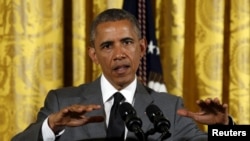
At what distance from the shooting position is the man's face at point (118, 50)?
1641 millimetres

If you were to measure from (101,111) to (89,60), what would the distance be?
63 cm

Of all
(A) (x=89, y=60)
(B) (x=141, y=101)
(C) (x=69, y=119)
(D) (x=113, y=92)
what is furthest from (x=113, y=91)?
(A) (x=89, y=60)

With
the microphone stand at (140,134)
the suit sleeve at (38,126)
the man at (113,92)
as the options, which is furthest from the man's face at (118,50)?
the microphone stand at (140,134)

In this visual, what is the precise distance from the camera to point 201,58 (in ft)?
7.63

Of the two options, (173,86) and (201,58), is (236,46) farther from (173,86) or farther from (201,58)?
(173,86)

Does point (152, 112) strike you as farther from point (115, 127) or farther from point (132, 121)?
point (115, 127)

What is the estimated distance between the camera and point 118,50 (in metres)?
1.65

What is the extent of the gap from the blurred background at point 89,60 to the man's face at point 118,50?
19.6 inches

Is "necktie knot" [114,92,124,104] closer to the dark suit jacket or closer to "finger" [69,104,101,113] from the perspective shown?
the dark suit jacket

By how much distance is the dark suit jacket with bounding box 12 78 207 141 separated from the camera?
1.65 meters

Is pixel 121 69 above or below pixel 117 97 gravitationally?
above

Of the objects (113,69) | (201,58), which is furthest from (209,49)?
(113,69)

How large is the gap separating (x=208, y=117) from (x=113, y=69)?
0.38 metres

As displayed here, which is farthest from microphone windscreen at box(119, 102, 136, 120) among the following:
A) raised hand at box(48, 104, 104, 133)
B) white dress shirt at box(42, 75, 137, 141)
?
white dress shirt at box(42, 75, 137, 141)
